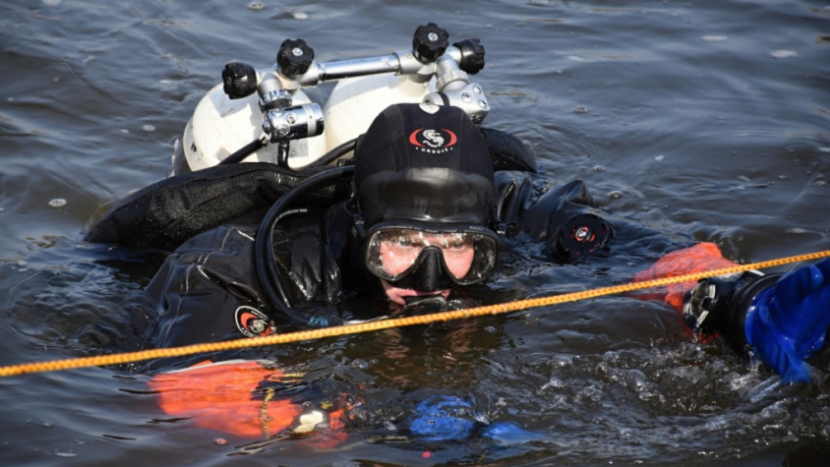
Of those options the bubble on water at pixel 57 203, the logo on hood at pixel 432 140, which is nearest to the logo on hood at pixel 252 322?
the logo on hood at pixel 432 140

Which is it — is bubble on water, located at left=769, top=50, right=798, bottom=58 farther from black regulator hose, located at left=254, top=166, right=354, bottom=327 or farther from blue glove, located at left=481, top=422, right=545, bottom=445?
blue glove, located at left=481, top=422, right=545, bottom=445

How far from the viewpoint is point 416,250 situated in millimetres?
3605

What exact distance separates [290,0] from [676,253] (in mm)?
5403

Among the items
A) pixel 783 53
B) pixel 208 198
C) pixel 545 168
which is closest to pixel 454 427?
pixel 208 198

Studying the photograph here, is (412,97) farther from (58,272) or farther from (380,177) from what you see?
(58,272)

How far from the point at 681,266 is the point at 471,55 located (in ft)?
4.89

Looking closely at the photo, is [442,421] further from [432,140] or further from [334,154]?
[334,154]

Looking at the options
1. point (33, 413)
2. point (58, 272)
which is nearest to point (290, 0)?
point (58, 272)

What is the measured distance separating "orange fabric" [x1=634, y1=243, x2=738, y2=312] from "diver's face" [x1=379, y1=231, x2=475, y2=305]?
859 mm

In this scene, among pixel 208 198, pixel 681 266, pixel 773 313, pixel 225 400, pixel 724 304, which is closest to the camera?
pixel 773 313

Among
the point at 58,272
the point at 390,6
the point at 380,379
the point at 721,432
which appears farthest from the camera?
the point at 390,6

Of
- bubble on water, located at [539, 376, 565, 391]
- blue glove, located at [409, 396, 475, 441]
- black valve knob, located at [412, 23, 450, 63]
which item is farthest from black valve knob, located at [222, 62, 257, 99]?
bubble on water, located at [539, 376, 565, 391]

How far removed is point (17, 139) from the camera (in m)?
6.30

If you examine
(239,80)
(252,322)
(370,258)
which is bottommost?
(252,322)
